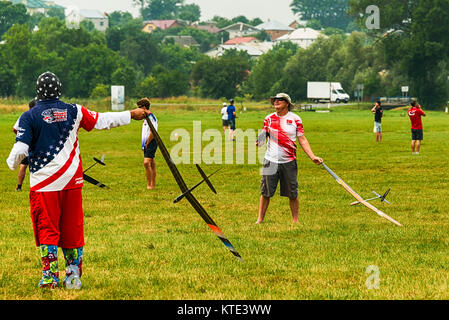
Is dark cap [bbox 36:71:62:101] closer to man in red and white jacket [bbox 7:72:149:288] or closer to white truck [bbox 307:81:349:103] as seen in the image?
man in red and white jacket [bbox 7:72:149:288]

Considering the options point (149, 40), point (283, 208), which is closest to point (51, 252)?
point (283, 208)

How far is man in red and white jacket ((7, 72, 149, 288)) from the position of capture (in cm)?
A: 709

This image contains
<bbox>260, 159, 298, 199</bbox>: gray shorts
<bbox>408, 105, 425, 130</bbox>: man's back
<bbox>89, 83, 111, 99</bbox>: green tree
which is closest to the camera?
<bbox>260, 159, 298, 199</bbox>: gray shorts

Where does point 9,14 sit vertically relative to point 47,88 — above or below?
above

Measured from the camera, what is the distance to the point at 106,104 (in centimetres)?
7725

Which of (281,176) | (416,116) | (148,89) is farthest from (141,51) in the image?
(281,176)

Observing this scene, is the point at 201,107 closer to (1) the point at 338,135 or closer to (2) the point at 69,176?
(1) the point at 338,135

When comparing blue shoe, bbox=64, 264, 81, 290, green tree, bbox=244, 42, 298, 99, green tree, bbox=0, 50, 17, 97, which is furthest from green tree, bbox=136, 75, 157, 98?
blue shoe, bbox=64, 264, 81, 290

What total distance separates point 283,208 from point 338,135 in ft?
77.0

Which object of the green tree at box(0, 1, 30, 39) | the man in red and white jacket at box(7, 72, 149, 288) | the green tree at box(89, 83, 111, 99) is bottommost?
the green tree at box(89, 83, 111, 99)

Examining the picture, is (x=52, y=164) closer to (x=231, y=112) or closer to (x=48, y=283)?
(x=48, y=283)

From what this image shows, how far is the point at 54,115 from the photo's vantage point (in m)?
7.12

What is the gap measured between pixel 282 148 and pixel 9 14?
533 ft

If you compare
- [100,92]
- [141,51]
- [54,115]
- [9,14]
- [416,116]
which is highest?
Answer: [9,14]
